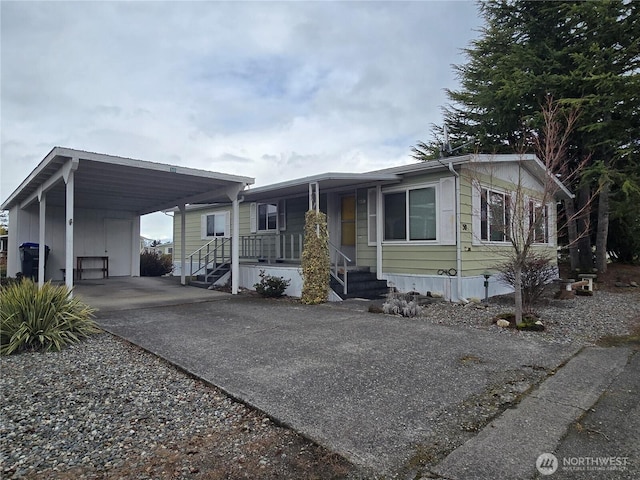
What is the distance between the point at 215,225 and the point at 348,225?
665 cm

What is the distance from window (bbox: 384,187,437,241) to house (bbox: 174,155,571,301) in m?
0.02

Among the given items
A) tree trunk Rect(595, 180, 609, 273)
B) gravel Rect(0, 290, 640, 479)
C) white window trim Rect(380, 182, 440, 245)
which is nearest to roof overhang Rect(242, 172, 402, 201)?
white window trim Rect(380, 182, 440, 245)

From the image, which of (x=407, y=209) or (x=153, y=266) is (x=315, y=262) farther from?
(x=153, y=266)

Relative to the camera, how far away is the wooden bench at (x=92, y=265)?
14758mm

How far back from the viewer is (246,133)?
1545 cm

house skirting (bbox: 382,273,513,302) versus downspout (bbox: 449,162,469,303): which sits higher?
downspout (bbox: 449,162,469,303)

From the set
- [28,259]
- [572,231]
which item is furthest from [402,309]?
[28,259]

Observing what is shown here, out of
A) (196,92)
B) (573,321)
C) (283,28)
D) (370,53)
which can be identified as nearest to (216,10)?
(283,28)

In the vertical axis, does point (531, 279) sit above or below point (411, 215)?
below

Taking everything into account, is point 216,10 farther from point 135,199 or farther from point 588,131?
point 588,131

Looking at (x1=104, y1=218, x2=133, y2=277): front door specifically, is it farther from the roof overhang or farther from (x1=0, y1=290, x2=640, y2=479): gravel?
(x1=0, y1=290, x2=640, y2=479): gravel

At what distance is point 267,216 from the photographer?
13594 mm

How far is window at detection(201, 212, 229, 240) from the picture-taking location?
50.2 ft

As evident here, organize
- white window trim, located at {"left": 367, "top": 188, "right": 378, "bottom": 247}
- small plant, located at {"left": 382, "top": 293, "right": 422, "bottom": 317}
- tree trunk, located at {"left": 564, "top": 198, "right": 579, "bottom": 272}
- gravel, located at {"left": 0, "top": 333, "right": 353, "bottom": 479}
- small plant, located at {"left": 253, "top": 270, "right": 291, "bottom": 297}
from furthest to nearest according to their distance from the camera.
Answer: tree trunk, located at {"left": 564, "top": 198, "right": 579, "bottom": 272}
white window trim, located at {"left": 367, "top": 188, "right": 378, "bottom": 247}
small plant, located at {"left": 253, "top": 270, "right": 291, "bottom": 297}
small plant, located at {"left": 382, "top": 293, "right": 422, "bottom": 317}
gravel, located at {"left": 0, "top": 333, "right": 353, "bottom": 479}
